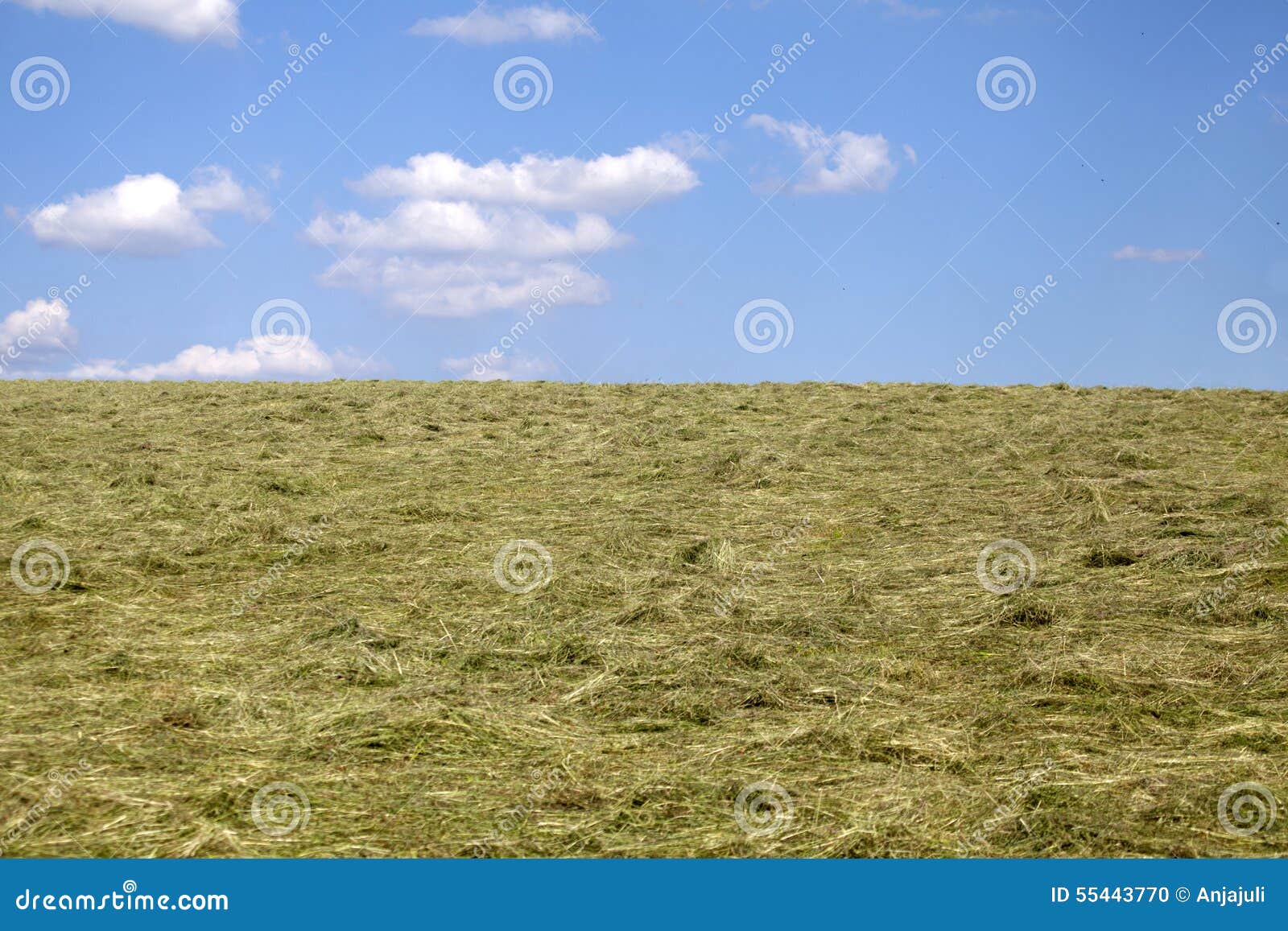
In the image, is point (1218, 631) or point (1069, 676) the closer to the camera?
point (1069, 676)

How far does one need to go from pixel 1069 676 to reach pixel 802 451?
23.3 feet

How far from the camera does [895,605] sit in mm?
7078

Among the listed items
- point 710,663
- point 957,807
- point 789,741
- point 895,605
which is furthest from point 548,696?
point 895,605

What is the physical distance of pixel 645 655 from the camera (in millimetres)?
6059

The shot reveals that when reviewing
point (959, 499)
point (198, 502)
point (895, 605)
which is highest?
point (198, 502)

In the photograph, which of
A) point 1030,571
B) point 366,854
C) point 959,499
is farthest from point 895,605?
point 366,854

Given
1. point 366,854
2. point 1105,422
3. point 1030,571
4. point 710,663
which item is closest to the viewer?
point 366,854

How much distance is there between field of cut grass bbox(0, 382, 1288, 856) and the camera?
4.34 metres

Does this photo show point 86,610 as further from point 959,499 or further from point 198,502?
point 959,499

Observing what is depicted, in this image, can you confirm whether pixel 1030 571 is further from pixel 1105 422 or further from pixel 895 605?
pixel 1105 422

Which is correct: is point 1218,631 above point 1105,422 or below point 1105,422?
below

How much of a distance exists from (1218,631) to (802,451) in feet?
21.4

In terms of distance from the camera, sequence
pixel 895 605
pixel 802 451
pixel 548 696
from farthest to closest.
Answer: pixel 802 451, pixel 895 605, pixel 548 696

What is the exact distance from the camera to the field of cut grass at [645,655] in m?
4.34
